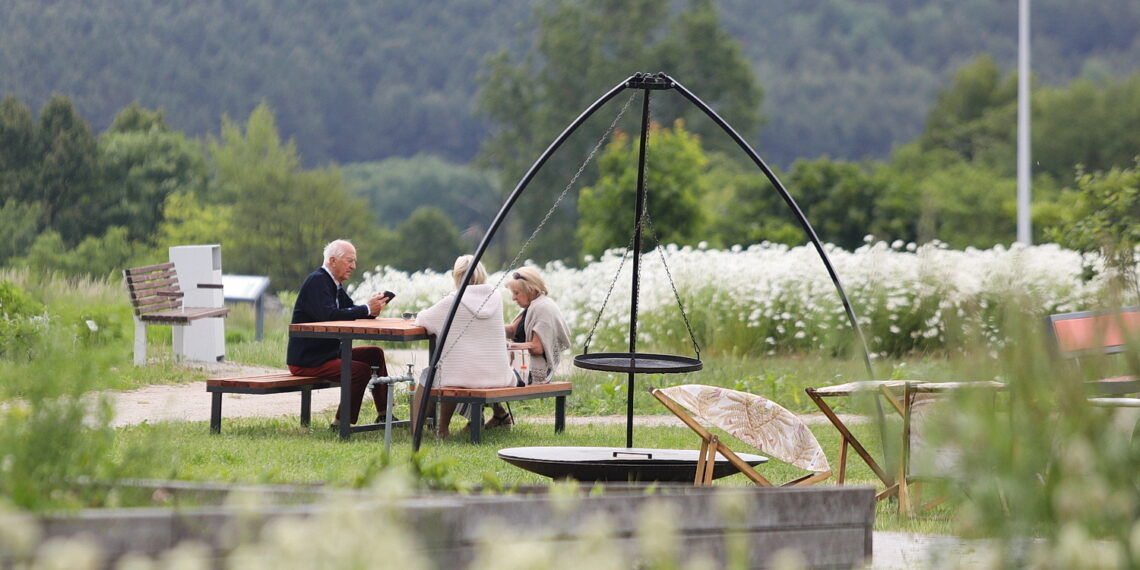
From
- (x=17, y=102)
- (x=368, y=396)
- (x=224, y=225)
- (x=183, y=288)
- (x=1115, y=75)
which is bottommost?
(x=368, y=396)

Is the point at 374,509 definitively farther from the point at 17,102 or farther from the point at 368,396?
the point at 17,102

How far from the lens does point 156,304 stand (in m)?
12.1

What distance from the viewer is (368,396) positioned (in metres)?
10.5

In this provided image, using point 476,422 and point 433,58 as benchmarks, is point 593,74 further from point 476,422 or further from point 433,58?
point 476,422

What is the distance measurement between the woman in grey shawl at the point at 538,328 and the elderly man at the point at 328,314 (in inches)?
33.0

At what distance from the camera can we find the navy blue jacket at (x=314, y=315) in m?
7.98

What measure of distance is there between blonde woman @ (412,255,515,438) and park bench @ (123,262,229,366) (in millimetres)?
4832

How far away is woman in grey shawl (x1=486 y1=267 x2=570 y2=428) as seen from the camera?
8.36 metres

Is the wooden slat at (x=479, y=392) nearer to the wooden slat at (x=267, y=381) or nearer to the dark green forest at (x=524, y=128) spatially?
the wooden slat at (x=267, y=381)

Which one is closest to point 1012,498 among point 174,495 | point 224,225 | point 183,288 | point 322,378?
point 174,495

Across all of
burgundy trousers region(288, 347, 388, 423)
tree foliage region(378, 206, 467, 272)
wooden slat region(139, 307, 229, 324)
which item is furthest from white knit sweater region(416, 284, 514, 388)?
tree foliage region(378, 206, 467, 272)

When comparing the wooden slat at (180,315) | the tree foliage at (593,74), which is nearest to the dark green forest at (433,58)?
the tree foliage at (593,74)

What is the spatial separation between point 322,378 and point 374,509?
5.78 meters

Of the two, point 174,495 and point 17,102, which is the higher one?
point 17,102
